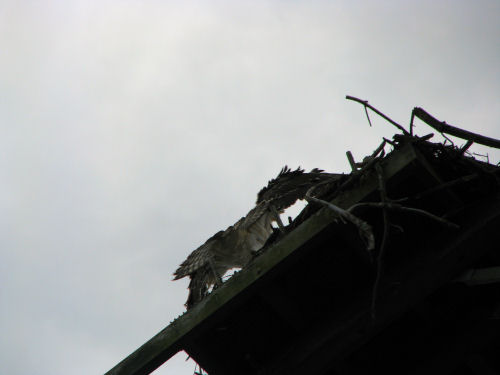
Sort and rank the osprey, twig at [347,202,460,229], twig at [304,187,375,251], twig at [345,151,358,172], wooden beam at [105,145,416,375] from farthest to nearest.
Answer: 1. the osprey
2. twig at [345,151,358,172]
3. wooden beam at [105,145,416,375]
4. twig at [347,202,460,229]
5. twig at [304,187,375,251]

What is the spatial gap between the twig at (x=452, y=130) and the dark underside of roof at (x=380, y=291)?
14 centimetres

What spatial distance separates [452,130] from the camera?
337 centimetres

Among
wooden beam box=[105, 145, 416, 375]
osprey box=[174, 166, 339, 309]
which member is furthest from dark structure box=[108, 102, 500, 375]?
osprey box=[174, 166, 339, 309]

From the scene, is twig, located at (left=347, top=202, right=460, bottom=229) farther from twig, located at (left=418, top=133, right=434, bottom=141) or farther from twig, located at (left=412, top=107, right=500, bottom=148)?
twig, located at (left=412, top=107, right=500, bottom=148)

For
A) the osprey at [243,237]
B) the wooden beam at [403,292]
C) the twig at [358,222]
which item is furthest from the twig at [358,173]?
the osprey at [243,237]

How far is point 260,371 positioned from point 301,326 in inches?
14.7

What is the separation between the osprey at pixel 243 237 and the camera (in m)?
6.09

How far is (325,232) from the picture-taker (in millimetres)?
3145

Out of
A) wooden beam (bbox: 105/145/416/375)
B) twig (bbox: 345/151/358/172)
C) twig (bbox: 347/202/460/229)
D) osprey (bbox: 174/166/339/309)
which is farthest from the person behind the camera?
osprey (bbox: 174/166/339/309)

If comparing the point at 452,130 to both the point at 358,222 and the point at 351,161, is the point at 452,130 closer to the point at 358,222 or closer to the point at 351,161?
the point at 351,161

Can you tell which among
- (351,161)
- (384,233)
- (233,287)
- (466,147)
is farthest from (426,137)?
(233,287)

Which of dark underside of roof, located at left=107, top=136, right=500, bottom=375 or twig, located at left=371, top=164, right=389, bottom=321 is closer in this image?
twig, located at left=371, top=164, right=389, bottom=321

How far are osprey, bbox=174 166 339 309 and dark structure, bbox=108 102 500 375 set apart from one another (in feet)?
7.47

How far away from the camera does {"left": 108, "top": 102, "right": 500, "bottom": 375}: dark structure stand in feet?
10.4
